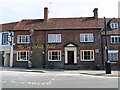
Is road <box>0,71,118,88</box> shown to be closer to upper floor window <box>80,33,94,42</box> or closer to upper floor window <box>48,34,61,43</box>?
upper floor window <box>80,33,94,42</box>

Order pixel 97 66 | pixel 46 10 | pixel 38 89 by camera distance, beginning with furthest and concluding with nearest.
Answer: pixel 46 10 < pixel 97 66 < pixel 38 89

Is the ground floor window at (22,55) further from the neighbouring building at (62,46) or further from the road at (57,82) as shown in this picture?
the road at (57,82)

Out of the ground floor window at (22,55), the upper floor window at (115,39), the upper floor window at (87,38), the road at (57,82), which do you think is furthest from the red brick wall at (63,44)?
the road at (57,82)

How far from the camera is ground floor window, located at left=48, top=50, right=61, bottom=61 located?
36.3 meters

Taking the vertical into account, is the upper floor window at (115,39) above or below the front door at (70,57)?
above

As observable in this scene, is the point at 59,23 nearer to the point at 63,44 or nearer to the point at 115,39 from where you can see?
the point at 63,44

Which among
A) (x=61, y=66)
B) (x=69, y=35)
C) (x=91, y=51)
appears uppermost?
(x=69, y=35)

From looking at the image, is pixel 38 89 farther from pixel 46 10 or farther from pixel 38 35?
pixel 46 10

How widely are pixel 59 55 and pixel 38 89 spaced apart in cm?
2307

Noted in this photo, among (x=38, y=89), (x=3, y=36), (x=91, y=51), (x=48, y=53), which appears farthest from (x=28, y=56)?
(x=38, y=89)

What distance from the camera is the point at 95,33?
1427 inches

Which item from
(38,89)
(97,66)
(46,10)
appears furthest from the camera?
(46,10)

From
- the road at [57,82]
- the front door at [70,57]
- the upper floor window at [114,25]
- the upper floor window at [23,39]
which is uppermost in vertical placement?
the upper floor window at [114,25]

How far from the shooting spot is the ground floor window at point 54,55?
119 feet
